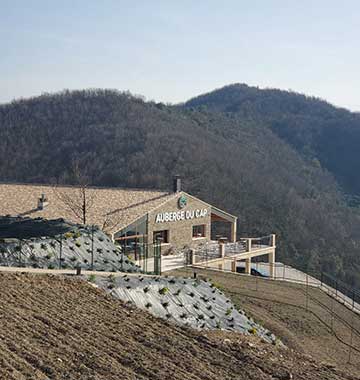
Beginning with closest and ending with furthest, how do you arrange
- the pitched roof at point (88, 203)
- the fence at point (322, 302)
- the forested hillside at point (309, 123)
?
1. the fence at point (322, 302)
2. the pitched roof at point (88, 203)
3. the forested hillside at point (309, 123)

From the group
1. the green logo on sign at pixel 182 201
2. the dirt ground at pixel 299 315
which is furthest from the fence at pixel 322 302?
the green logo on sign at pixel 182 201

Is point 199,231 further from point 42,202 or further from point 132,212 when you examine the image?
point 42,202

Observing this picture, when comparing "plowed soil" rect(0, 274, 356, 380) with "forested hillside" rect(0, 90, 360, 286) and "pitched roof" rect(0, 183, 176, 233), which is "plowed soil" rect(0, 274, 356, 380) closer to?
"pitched roof" rect(0, 183, 176, 233)

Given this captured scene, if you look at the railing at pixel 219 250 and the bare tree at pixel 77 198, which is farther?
the railing at pixel 219 250

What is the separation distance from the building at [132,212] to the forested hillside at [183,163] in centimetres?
2413

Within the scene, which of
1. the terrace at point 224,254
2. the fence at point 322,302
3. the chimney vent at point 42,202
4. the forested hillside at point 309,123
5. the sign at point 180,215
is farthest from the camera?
the forested hillside at point 309,123

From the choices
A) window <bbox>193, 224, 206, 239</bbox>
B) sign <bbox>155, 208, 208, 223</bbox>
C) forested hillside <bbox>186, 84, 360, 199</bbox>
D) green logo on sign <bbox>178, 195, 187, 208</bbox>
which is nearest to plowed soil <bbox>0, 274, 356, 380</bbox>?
sign <bbox>155, 208, 208, 223</bbox>

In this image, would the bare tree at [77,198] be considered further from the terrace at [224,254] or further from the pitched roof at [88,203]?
the terrace at [224,254]

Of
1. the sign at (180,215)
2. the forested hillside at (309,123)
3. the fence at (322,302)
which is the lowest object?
the fence at (322,302)

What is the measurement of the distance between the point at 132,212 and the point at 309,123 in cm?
12344

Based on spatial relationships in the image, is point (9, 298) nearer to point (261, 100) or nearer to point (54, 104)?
point (54, 104)

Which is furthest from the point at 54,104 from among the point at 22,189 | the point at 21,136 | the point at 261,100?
the point at 261,100

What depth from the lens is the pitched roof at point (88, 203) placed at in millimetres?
27330

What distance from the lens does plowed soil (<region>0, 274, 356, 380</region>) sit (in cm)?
851
